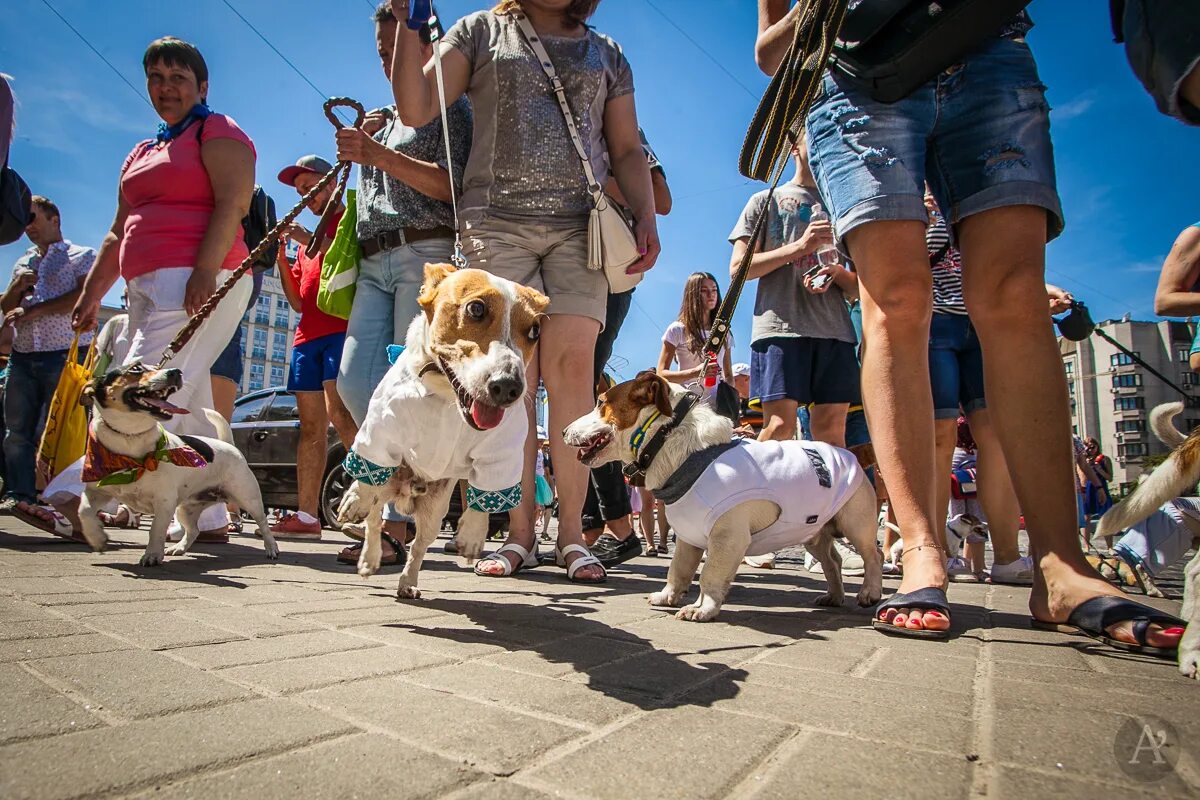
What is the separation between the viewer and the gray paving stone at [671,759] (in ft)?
2.96

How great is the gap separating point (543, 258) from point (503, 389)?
67.8 inches

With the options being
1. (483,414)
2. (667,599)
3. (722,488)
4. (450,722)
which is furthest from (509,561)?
(450,722)

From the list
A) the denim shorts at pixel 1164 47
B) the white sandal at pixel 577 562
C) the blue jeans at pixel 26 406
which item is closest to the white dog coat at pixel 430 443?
the white sandal at pixel 577 562

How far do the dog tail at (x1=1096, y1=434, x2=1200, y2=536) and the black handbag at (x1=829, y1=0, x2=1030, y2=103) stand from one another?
138cm

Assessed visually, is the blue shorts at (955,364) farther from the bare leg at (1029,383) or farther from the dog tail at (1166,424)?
the bare leg at (1029,383)

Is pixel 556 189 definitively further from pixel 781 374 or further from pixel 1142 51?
pixel 1142 51

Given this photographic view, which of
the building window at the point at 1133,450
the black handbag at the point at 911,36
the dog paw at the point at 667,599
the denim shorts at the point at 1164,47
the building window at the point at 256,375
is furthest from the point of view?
the building window at the point at 256,375

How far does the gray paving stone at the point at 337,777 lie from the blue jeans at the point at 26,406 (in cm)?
570

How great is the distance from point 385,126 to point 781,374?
2814mm

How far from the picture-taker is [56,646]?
4.89 feet

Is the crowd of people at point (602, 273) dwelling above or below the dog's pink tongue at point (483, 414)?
above

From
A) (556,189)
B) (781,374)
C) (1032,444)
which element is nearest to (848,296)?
(781,374)

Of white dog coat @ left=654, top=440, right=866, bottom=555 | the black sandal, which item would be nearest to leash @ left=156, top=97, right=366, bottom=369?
the black sandal

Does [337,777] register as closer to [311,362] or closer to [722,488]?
[722,488]
